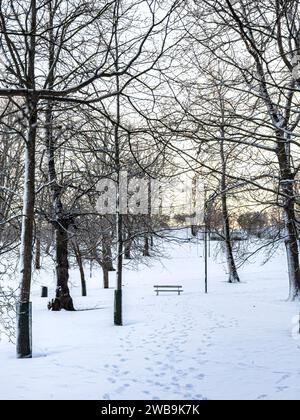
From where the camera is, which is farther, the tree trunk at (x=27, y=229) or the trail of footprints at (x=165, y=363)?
the tree trunk at (x=27, y=229)

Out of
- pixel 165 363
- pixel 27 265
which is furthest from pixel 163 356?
pixel 27 265

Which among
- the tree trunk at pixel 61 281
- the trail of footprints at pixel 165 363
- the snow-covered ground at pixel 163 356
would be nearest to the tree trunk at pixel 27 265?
the snow-covered ground at pixel 163 356

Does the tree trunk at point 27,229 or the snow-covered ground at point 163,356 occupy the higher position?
the tree trunk at point 27,229

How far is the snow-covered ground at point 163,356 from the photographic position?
5785mm

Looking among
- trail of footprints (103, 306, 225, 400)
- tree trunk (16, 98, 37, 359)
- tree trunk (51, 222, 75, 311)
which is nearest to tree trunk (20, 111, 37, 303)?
tree trunk (16, 98, 37, 359)

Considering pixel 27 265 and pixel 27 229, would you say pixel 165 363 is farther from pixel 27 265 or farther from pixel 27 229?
pixel 27 229

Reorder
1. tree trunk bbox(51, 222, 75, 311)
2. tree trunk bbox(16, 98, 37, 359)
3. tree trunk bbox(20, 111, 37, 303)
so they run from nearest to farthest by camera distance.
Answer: tree trunk bbox(16, 98, 37, 359) < tree trunk bbox(20, 111, 37, 303) < tree trunk bbox(51, 222, 75, 311)

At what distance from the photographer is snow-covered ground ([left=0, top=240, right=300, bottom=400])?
5.79 meters

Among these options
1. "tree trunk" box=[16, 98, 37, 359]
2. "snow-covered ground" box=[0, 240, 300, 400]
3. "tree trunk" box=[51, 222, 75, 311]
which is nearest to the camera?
"snow-covered ground" box=[0, 240, 300, 400]

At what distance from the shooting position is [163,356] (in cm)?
797

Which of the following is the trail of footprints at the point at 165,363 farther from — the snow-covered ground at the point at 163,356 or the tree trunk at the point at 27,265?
the tree trunk at the point at 27,265

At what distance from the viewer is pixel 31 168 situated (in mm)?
7859

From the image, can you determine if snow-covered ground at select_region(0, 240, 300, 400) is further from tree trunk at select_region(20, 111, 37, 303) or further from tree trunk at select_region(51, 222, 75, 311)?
tree trunk at select_region(20, 111, 37, 303)
